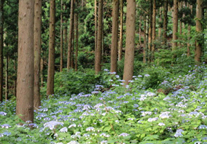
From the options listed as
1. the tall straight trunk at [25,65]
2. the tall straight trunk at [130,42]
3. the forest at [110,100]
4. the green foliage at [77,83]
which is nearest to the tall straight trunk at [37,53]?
the forest at [110,100]

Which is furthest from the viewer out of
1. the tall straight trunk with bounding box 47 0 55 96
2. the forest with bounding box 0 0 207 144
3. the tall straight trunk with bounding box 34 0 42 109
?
the tall straight trunk with bounding box 47 0 55 96

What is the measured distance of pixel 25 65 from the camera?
6.16m

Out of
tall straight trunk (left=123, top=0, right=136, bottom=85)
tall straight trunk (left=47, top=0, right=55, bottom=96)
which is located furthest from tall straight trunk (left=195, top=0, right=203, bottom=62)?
tall straight trunk (left=47, top=0, right=55, bottom=96)

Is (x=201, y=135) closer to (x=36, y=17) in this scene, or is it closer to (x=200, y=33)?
(x=36, y=17)

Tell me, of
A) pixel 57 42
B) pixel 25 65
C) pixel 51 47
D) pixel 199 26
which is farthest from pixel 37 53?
pixel 57 42

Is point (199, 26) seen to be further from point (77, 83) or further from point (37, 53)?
point (37, 53)

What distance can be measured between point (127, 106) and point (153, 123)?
1.88 m

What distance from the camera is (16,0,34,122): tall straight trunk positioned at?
241 inches

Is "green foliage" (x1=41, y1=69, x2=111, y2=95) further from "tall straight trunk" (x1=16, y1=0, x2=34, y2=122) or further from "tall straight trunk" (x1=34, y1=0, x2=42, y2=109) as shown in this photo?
"tall straight trunk" (x1=16, y1=0, x2=34, y2=122)

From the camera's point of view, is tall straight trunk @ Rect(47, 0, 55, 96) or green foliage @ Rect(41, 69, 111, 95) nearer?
tall straight trunk @ Rect(47, 0, 55, 96)

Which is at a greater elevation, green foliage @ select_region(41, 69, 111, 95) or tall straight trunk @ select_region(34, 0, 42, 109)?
tall straight trunk @ select_region(34, 0, 42, 109)

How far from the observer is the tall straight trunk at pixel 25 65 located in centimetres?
613

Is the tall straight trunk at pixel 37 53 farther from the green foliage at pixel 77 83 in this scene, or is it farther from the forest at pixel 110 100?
the green foliage at pixel 77 83

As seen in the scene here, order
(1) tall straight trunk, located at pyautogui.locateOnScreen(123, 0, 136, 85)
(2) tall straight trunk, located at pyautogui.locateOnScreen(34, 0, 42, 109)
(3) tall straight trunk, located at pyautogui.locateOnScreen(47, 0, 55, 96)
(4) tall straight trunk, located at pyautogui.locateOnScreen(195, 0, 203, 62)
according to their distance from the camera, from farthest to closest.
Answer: (4) tall straight trunk, located at pyautogui.locateOnScreen(195, 0, 203, 62) → (3) tall straight trunk, located at pyautogui.locateOnScreen(47, 0, 55, 96) → (1) tall straight trunk, located at pyautogui.locateOnScreen(123, 0, 136, 85) → (2) tall straight trunk, located at pyautogui.locateOnScreen(34, 0, 42, 109)
